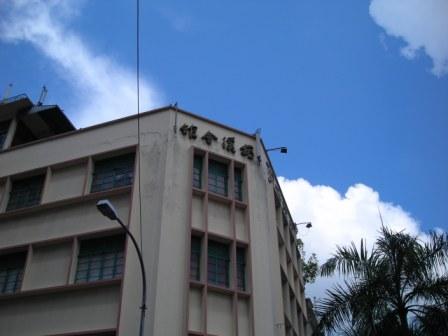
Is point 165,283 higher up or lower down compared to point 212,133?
lower down

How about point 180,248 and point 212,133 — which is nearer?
point 180,248

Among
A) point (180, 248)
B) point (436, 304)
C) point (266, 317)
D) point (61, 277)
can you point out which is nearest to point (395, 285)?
point (436, 304)

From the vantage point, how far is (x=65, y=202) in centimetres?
1688

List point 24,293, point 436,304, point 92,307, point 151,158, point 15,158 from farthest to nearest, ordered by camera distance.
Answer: point 15,158 < point 151,158 < point 24,293 < point 92,307 < point 436,304

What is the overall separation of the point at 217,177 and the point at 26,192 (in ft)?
24.3

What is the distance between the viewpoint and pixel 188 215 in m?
15.4

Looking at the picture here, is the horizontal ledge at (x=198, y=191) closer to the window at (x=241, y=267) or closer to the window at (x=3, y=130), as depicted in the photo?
the window at (x=241, y=267)

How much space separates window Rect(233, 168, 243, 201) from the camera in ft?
56.5

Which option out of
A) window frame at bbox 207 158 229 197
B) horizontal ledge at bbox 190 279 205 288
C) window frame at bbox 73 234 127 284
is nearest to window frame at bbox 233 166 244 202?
window frame at bbox 207 158 229 197

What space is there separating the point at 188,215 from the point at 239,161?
3291mm

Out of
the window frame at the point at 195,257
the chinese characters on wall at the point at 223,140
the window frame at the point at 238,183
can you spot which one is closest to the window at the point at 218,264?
the window frame at the point at 195,257

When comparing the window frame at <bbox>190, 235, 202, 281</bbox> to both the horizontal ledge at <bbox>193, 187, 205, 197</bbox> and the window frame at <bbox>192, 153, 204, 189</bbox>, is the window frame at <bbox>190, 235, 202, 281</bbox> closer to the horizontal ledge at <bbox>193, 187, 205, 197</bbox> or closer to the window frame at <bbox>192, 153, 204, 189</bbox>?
the horizontal ledge at <bbox>193, 187, 205, 197</bbox>

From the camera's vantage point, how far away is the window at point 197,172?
1664 centimetres

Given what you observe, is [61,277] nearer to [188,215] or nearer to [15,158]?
[188,215]
